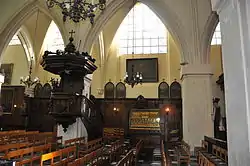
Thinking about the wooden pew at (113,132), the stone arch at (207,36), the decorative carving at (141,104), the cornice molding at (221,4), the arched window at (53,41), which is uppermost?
the arched window at (53,41)

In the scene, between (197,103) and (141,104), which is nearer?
(197,103)

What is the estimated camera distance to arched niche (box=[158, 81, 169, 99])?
16328 mm

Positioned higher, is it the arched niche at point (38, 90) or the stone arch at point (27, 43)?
the stone arch at point (27, 43)

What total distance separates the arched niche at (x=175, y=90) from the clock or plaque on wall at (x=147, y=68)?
1.28 m

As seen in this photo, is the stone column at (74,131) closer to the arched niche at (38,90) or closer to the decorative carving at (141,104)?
the decorative carving at (141,104)

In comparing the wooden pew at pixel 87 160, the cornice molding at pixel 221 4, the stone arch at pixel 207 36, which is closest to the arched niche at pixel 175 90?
the stone arch at pixel 207 36

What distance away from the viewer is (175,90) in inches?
637

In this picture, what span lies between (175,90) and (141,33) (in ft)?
16.5

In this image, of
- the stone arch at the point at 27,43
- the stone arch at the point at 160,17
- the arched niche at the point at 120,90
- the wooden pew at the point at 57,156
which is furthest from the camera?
the arched niche at the point at 120,90

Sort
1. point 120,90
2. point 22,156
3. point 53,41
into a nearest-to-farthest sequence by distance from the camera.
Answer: point 22,156 → point 120,90 → point 53,41

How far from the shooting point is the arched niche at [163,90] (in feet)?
53.6

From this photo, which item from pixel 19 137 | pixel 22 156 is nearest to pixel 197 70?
pixel 22 156

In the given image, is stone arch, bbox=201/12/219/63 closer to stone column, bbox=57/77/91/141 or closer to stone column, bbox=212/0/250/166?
stone column, bbox=57/77/91/141

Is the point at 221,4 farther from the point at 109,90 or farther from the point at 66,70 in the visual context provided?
the point at 109,90
